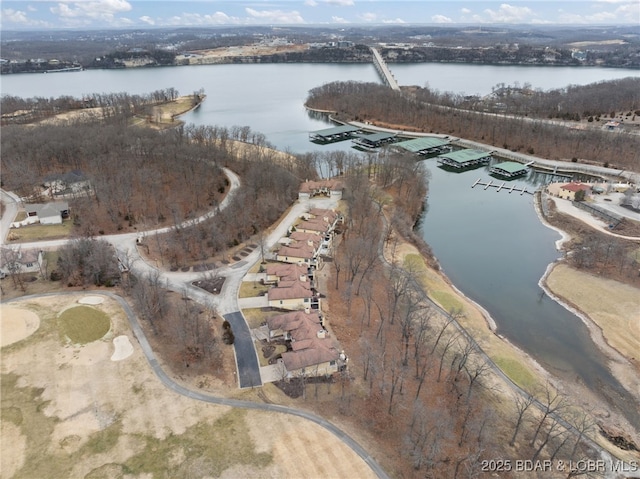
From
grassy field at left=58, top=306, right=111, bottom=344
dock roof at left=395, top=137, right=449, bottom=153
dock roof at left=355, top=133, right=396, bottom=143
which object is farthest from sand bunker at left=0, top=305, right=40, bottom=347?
dock roof at left=355, top=133, right=396, bottom=143

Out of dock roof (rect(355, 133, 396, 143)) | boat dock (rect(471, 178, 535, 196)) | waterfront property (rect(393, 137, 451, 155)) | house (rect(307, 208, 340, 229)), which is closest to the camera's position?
house (rect(307, 208, 340, 229))

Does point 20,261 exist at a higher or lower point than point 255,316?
higher

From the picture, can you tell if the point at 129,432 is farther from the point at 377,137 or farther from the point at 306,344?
the point at 377,137

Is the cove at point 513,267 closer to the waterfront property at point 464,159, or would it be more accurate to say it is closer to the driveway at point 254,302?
the waterfront property at point 464,159

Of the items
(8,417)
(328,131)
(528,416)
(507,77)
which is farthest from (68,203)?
(507,77)

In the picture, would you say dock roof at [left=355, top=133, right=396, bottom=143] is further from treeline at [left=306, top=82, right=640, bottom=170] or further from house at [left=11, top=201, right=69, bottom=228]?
house at [left=11, top=201, right=69, bottom=228]

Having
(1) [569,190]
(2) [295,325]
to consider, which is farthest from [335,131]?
(2) [295,325]

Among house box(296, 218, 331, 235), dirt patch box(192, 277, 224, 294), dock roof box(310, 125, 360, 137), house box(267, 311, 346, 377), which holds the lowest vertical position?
dirt patch box(192, 277, 224, 294)
